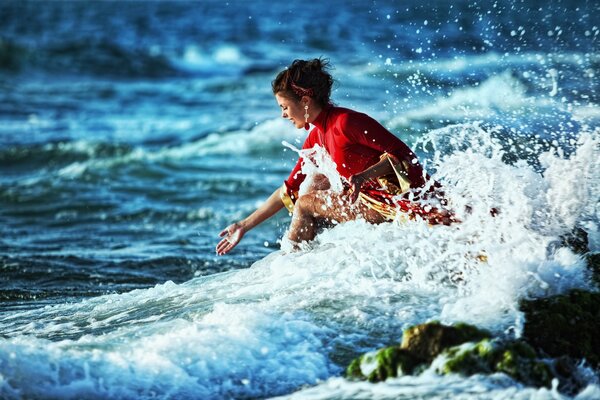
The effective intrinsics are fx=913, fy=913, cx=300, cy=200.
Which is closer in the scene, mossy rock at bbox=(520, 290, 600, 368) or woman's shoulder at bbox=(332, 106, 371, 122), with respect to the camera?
mossy rock at bbox=(520, 290, 600, 368)

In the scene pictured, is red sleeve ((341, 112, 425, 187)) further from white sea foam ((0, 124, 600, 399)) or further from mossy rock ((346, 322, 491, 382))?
mossy rock ((346, 322, 491, 382))

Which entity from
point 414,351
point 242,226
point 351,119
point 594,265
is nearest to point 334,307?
point 414,351

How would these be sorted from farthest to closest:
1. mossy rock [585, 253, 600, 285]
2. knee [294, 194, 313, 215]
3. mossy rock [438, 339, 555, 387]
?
knee [294, 194, 313, 215] < mossy rock [585, 253, 600, 285] < mossy rock [438, 339, 555, 387]

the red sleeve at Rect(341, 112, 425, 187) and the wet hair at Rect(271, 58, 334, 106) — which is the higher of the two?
the wet hair at Rect(271, 58, 334, 106)

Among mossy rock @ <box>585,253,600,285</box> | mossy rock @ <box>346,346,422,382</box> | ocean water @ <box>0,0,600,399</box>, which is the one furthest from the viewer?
mossy rock @ <box>585,253,600,285</box>

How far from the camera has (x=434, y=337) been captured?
4348 mm

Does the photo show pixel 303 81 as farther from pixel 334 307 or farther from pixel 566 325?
pixel 566 325

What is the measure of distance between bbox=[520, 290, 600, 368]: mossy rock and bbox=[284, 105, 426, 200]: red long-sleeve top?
128 cm

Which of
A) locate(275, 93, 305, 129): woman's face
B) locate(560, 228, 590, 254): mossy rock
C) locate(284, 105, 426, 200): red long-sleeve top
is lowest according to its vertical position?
locate(560, 228, 590, 254): mossy rock

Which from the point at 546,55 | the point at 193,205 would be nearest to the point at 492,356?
the point at 193,205

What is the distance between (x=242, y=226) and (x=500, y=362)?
2558 millimetres

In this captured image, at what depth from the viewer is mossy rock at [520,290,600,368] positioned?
4.44 meters

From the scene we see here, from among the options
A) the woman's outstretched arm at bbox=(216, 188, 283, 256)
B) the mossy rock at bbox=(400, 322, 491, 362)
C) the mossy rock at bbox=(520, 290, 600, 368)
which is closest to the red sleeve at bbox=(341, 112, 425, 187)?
the woman's outstretched arm at bbox=(216, 188, 283, 256)

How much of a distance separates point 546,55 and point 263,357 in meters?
10.9
